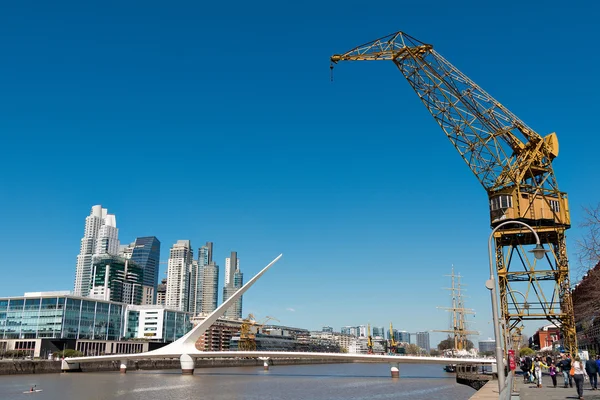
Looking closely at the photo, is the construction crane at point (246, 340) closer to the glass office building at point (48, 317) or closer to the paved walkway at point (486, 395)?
the glass office building at point (48, 317)

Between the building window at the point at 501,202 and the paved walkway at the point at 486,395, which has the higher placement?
the building window at the point at 501,202

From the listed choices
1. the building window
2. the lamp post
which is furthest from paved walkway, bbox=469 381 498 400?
the building window

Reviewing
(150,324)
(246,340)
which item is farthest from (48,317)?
(246,340)

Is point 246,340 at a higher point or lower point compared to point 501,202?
lower

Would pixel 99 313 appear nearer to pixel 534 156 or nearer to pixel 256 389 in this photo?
pixel 256 389

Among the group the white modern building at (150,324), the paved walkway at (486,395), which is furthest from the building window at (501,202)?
the white modern building at (150,324)

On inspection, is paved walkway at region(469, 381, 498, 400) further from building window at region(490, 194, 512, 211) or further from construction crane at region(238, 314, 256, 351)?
construction crane at region(238, 314, 256, 351)

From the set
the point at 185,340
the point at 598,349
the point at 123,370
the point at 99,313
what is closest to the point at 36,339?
the point at 99,313

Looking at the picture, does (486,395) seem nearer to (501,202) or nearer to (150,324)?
(501,202)

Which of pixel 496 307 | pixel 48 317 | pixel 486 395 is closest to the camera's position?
pixel 496 307

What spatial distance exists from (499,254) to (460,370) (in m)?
30.5

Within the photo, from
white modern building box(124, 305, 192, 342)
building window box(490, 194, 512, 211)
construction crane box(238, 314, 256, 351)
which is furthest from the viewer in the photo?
construction crane box(238, 314, 256, 351)

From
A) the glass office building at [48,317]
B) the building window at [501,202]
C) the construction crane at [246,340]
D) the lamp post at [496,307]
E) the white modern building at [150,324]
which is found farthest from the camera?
the construction crane at [246,340]

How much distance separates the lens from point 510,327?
35.4 metres
